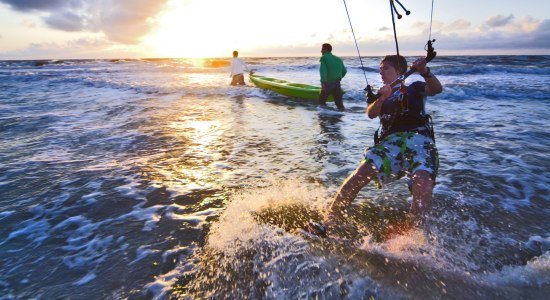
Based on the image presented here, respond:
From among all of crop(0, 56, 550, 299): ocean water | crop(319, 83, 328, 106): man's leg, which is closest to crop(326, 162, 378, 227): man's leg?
crop(0, 56, 550, 299): ocean water

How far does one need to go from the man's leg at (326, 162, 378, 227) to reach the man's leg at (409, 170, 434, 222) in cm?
43

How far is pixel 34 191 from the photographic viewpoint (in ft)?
16.3

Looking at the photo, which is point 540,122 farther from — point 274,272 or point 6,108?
point 6,108

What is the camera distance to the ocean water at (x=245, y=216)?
113 inches

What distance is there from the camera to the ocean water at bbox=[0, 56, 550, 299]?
9.42ft

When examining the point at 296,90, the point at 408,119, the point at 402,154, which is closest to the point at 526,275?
the point at 402,154

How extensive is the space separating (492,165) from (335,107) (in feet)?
25.2

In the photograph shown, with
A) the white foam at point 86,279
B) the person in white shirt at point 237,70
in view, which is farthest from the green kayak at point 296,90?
the white foam at point 86,279

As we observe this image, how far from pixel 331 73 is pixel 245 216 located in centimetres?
898

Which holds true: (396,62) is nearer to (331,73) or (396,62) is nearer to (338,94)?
(331,73)

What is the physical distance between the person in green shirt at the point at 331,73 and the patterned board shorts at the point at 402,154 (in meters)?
8.58

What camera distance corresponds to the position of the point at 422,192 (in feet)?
10.7

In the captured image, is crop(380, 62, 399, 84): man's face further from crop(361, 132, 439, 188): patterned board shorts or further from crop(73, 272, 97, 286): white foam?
crop(73, 272, 97, 286): white foam

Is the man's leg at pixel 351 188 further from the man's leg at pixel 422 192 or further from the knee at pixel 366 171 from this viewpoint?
the man's leg at pixel 422 192
